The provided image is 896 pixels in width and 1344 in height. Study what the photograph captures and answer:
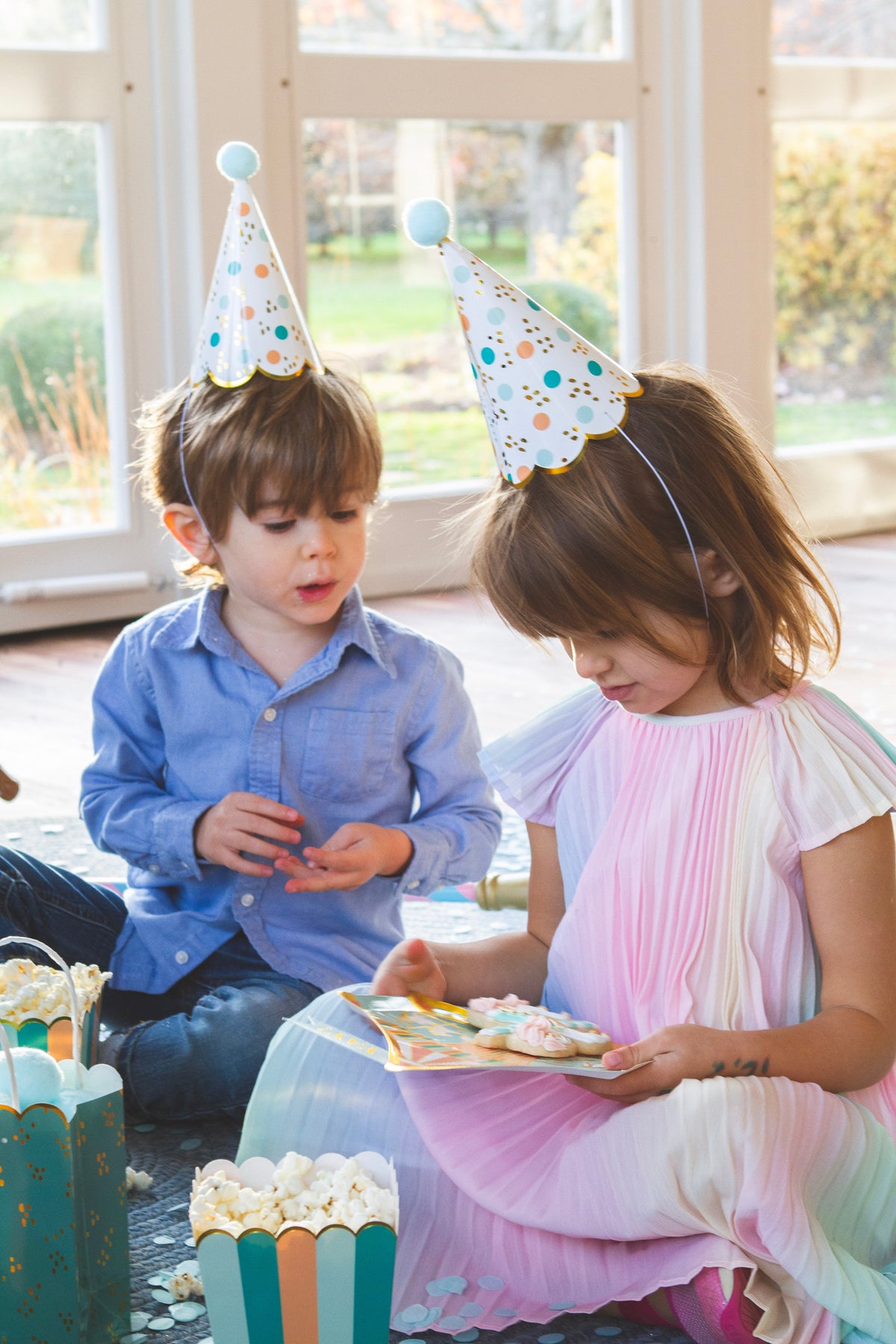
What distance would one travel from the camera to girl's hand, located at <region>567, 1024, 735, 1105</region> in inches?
33.4

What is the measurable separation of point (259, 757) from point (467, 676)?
133cm

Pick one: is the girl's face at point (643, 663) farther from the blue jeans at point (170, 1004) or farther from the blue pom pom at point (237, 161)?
the blue pom pom at point (237, 161)

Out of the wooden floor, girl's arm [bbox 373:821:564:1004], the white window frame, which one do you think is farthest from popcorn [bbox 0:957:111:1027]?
the white window frame

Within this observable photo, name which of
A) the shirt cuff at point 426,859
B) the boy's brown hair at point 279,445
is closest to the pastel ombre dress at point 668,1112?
the shirt cuff at point 426,859

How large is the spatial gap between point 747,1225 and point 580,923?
8.8 inches

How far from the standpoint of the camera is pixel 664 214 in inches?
142

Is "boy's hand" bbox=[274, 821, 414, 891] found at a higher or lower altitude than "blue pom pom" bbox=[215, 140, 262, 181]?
lower

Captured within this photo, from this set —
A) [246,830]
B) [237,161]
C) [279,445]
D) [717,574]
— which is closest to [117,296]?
[237,161]

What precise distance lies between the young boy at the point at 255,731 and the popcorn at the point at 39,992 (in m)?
0.21

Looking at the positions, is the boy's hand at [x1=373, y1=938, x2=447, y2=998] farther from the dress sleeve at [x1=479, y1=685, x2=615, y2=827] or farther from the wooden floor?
the wooden floor

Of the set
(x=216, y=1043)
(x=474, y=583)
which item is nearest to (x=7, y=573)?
(x=216, y=1043)

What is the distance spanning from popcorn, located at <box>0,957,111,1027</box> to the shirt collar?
0.35 metres

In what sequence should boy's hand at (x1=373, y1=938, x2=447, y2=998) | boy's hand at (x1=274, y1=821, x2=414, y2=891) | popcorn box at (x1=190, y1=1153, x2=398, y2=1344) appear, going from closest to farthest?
popcorn box at (x1=190, y1=1153, x2=398, y2=1344) < boy's hand at (x1=373, y1=938, x2=447, y2=998) < boy's hand at (x1=274, y1=821, x2=414, y2=891)

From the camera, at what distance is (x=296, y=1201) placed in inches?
30.5
